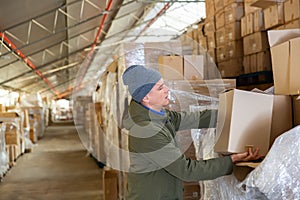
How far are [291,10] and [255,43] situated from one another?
1.77ft

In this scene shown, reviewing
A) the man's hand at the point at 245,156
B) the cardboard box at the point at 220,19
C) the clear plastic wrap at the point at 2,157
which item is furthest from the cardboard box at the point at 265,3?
the clear plastic wrap at the point at 2,157

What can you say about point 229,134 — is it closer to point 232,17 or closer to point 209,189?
point 209,189

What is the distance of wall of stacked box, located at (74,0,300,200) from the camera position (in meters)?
1.34

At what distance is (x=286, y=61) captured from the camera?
1.69 meters

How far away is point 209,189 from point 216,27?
8.35 ft

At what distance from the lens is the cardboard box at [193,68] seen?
103 inches

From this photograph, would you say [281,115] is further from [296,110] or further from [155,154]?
[155,154]

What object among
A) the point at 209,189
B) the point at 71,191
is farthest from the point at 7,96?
the point at 209,189

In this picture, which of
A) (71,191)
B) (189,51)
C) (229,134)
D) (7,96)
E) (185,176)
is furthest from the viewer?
(7,96)

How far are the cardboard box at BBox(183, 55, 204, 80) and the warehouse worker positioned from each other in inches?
45.6

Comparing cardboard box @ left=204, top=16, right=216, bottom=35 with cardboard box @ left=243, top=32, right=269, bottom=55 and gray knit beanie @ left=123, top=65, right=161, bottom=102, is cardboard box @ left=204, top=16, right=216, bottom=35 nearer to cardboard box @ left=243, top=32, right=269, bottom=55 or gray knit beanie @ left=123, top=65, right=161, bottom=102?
cardboard box @ left=243, top=32, right=269, bottom=55

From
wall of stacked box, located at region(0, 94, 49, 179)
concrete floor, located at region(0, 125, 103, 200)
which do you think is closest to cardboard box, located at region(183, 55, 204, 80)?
concrete floor, located at region(0, 125, 103, 200)

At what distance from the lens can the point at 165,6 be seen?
7320mm

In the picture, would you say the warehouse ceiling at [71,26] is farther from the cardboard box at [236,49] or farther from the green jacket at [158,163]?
the green jacket at [158,163]
